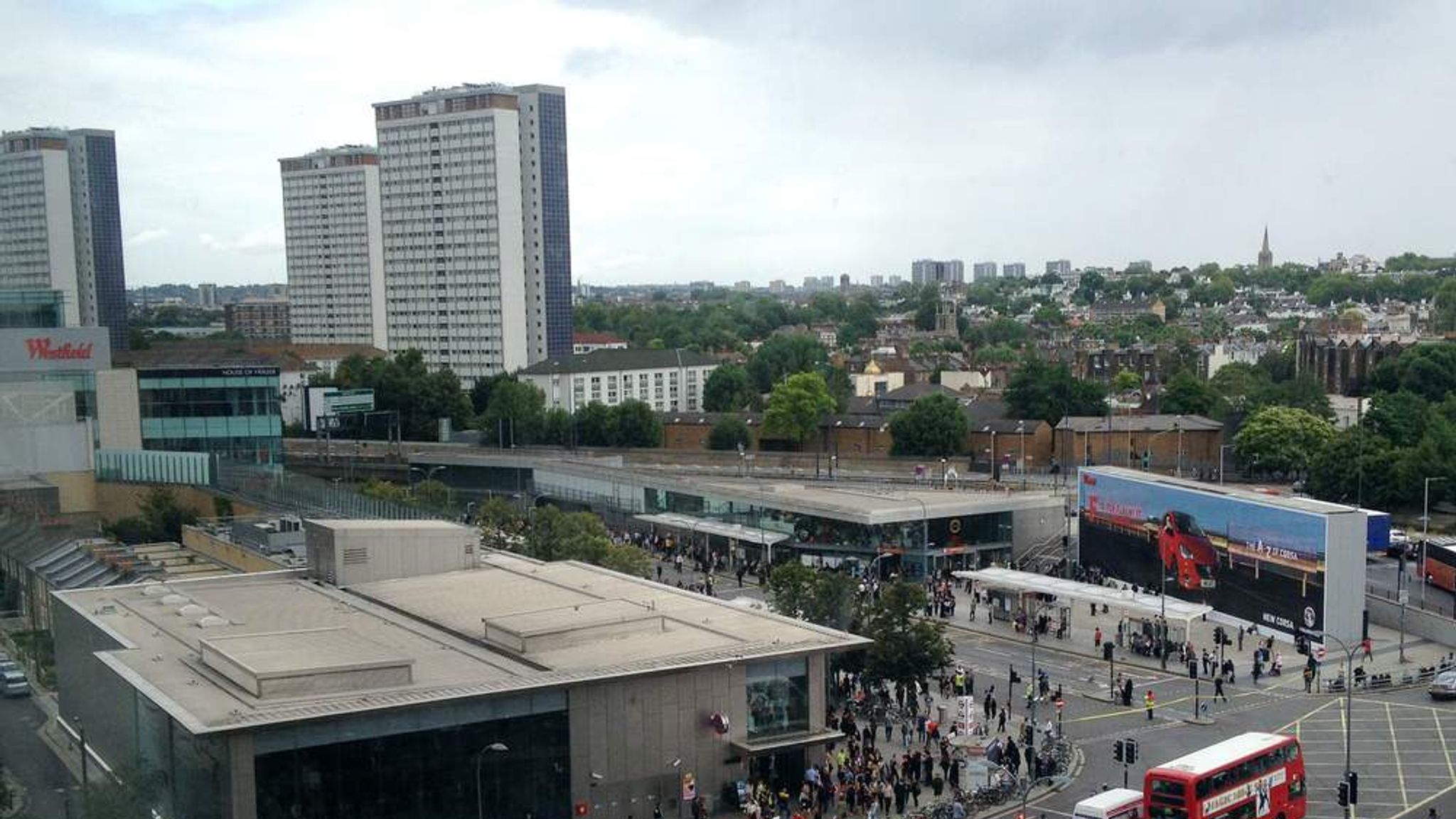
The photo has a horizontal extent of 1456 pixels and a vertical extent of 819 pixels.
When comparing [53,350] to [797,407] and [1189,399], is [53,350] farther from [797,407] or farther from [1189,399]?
[1189,399]

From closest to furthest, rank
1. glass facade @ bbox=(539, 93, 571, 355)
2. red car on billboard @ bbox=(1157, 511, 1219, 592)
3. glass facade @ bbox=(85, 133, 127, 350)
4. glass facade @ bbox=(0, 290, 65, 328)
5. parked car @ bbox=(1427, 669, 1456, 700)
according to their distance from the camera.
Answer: parked car @ bbox=(1427, 669, 1456, 700)
glass facade @ bbox=(0, 290, 65, 328)
red car on billboard @ bbox=(1157, 511, 1219, 592)
glass facade @ bbox=(85, 133, 127, 350)
glass facade @ bbox=(539, 93, 571, 355)

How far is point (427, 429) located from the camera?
87062 mm

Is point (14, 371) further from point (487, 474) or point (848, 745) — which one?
point (487, 474)

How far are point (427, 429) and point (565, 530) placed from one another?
156ft

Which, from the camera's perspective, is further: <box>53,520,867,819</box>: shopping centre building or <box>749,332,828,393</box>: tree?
<box>749,332,828,393</box>: tree

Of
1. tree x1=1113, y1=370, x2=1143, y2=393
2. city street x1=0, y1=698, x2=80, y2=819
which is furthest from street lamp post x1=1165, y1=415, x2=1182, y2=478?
city street x1=0, y1=698, x2=80, y2=819

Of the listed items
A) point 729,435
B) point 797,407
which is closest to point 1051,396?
point 797,407

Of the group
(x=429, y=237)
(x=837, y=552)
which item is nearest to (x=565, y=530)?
(x=837, y=552)

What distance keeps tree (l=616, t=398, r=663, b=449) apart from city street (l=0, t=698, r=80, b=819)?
5733 cm

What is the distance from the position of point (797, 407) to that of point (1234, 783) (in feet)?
192

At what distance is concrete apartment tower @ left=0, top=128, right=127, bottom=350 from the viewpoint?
45.8 meters

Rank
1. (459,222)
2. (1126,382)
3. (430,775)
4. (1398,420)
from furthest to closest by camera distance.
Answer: (459,222)
(1126,382)
(1398,420)
(430,775)

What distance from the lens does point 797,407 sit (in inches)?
3088

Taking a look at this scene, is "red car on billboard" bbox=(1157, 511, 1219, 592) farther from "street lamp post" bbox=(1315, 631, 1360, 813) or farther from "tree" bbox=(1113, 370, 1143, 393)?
"tree" bbox=(1113, 370, 1143, 393)
